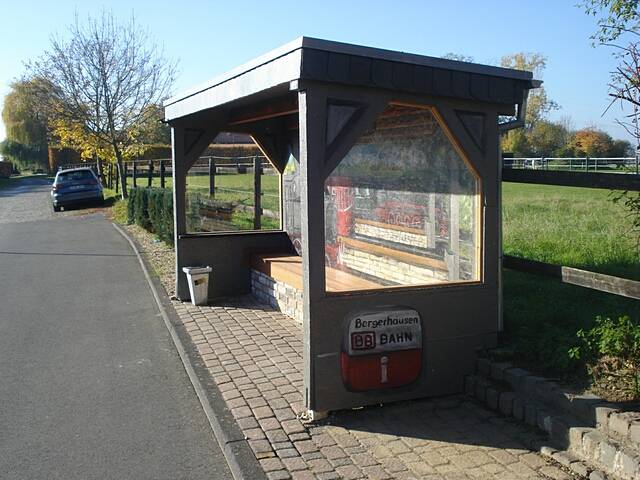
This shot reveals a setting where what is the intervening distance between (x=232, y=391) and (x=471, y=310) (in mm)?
2142

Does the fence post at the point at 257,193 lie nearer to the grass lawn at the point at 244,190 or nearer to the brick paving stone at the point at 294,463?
the grass lawn at the point at 244,190

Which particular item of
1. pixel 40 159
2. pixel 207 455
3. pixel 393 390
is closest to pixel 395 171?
pixel 393 390

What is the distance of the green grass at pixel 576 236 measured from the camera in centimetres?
725

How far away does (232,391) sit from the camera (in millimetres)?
5785

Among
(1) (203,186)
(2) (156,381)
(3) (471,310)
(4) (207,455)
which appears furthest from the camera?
(1) (203,186)

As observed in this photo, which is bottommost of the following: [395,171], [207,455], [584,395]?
[207,455]

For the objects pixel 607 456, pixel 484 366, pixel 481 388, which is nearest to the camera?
pixel 607 456

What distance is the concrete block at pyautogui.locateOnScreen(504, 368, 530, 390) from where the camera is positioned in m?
4.95

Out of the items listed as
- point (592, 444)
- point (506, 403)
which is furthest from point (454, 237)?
point (592, 444)

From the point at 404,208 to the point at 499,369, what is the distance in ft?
6.53

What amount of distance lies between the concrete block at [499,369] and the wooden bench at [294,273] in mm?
1161

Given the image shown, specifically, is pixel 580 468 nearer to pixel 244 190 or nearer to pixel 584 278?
pixel 584 278

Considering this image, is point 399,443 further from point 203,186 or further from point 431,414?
point 203,186

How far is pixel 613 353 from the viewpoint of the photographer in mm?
4656
